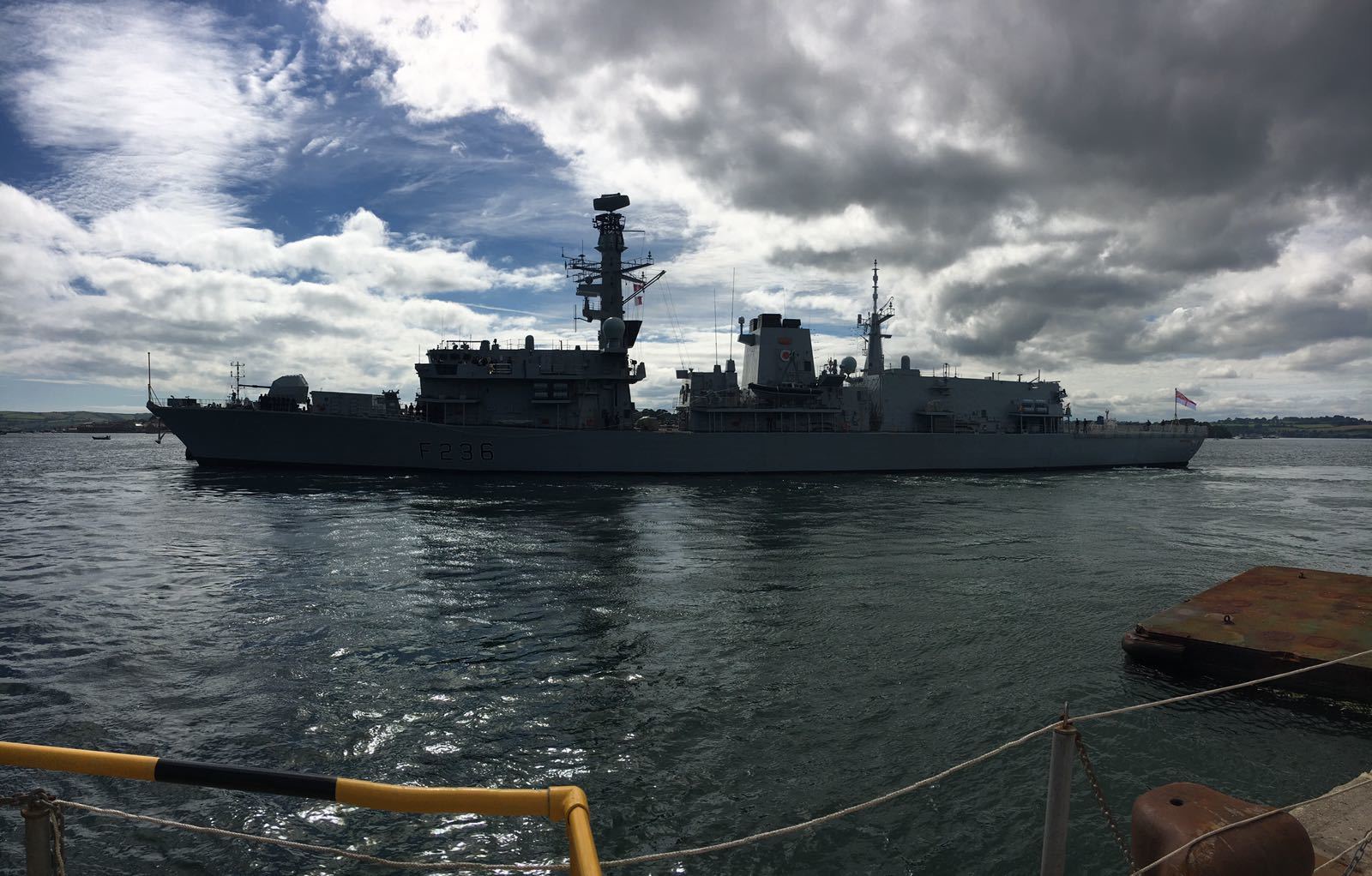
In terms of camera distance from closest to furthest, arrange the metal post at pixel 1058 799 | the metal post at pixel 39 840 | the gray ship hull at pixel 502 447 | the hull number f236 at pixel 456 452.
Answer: the metal post at pixel 39 840
the metal post at pixel 1058 799
the gray ship hull at pixel 502 447
the hull number f236 at pixel 456 452

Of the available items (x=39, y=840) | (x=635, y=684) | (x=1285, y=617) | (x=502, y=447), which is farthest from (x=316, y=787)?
(x=502, y=447)

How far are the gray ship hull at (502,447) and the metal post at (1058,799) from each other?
3244 centimetres

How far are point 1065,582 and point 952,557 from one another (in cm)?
274

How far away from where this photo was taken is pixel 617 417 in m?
37.7

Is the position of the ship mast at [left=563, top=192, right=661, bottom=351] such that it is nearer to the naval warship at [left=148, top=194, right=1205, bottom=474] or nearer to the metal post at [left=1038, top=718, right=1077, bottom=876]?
the naval warship at [left=148, top=194, right=1205, bottom=474]

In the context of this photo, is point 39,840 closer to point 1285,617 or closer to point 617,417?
point 1285,617

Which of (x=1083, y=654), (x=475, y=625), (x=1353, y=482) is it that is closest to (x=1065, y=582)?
(x=1083, y=654)

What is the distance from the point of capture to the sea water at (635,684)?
18.9 feet

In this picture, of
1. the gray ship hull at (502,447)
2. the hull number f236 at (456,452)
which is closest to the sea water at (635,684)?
the gray ship hull at (502,447)

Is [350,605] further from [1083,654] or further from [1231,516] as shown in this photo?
[1231,516]

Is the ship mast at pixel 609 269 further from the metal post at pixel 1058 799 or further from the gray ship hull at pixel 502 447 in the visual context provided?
the metal post at pixel 1058 799

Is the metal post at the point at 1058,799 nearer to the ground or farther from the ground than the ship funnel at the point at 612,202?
nearer to the ground

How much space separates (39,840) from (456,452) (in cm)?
3388

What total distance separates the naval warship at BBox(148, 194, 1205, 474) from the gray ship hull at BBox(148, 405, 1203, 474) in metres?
0.08
